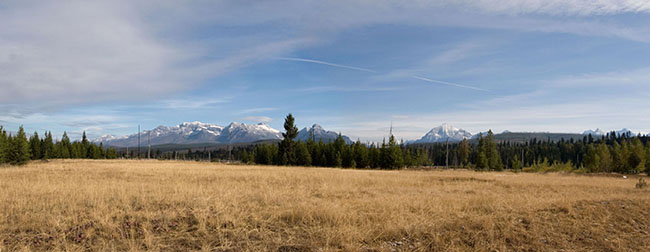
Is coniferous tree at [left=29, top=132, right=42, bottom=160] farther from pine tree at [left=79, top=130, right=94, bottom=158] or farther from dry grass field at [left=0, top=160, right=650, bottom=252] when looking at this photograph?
dry grass field at [left=0, top=160, right=650, bottom=252]

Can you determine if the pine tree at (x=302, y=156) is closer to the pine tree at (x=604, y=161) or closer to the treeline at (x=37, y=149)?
the treeline at (x=37, y=149)

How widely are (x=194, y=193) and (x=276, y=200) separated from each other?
3739 millimetres

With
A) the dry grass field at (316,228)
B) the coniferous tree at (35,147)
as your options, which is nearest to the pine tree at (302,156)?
the dry grass field at (316,228)

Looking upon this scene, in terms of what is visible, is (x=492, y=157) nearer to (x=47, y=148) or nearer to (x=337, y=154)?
(x=337, y=154)

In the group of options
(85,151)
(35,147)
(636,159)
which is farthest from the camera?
(85,151)

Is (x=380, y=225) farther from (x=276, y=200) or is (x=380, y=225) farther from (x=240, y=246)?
(x=276, y=200)

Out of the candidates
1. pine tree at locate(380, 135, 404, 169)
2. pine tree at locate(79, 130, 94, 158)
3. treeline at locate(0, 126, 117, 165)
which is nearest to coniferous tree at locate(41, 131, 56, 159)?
treeline at locate(0, 126, 117, 165)

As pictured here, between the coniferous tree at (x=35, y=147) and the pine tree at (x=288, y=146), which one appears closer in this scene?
the pine tree at (x=288, y=146)

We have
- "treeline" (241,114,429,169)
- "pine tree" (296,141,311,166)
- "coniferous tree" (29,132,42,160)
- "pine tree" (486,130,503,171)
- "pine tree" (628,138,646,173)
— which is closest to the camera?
"pine tree" (628,138,646,173)

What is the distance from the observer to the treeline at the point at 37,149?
52781 millimetres

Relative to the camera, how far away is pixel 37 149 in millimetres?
85062

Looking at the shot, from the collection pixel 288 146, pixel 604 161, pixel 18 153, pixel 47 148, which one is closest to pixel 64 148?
pixel 47 148

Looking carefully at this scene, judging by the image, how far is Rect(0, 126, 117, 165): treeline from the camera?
173 ft

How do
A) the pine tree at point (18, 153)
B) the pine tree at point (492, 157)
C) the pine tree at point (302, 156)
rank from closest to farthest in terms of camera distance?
the pine tree at point (18, 153) → the pine tree at point (302, 156) → the pine tree at point (492, 157)
